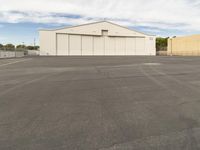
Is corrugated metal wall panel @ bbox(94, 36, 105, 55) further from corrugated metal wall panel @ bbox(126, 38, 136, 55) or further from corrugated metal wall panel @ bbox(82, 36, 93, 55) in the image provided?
corrugated metal wall panel @ bbox(126, 38, 136, 55)

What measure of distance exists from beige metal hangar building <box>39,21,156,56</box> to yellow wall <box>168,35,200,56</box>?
12617 millimetres

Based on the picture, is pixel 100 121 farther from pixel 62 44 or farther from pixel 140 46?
pixel 140 46

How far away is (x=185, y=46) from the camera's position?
6231 centimetres

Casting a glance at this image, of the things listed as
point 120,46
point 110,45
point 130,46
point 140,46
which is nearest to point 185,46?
point 140,46

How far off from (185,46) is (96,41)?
29.0 meters

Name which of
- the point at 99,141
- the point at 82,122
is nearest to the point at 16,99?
the point at 82,122

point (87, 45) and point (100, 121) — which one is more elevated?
point (87, 45)

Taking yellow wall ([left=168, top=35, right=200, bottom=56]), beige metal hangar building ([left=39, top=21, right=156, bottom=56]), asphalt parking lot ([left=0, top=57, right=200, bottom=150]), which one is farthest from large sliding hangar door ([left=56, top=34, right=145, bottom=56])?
asphalt parking lot ([left=0, top=57, right=200, bottom=150])

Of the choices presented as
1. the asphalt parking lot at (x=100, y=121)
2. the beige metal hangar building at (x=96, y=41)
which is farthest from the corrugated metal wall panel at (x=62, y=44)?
the asphalt parking lot at (x=100, y=121)

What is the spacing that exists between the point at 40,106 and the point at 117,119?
2149 millimetres

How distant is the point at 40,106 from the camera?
5.26 meters

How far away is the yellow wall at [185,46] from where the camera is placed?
5874cm

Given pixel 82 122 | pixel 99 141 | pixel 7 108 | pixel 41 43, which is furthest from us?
pixel 41 43

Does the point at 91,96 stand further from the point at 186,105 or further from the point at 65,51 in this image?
the point at 65,51
